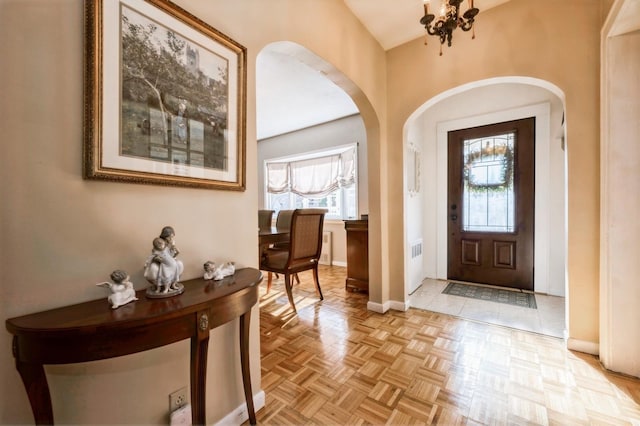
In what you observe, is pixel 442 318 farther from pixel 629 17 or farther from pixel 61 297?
pixel 61 297

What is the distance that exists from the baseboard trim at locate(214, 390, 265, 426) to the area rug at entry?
8.61 ft

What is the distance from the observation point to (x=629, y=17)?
1519 mm

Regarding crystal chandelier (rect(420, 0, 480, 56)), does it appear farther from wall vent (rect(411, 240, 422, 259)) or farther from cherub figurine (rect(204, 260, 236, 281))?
wall vent (rect(411, 240, 422, 259))

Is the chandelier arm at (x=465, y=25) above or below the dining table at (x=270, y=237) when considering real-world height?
above

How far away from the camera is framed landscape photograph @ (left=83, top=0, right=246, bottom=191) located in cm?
86

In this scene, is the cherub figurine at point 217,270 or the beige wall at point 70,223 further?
the cherub figurine at point 217,270

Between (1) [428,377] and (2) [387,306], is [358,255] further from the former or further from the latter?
(1) [428,377]

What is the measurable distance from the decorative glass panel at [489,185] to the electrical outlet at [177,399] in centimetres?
367

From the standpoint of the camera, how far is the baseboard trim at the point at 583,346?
6.05 ft

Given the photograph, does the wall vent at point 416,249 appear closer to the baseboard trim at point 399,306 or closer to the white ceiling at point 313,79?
the baseboard trim at point 399,306

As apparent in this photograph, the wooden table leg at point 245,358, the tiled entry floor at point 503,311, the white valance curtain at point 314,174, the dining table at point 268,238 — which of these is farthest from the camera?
the white valance curtain at point 314,174

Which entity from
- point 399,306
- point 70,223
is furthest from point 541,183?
point 70,223

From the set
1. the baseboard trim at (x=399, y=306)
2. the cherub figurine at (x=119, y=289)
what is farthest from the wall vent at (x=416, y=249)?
the cherub figurine at (x=119, y=289)

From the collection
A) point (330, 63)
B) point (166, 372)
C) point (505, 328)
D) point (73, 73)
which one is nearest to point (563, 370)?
point (505, 328)
